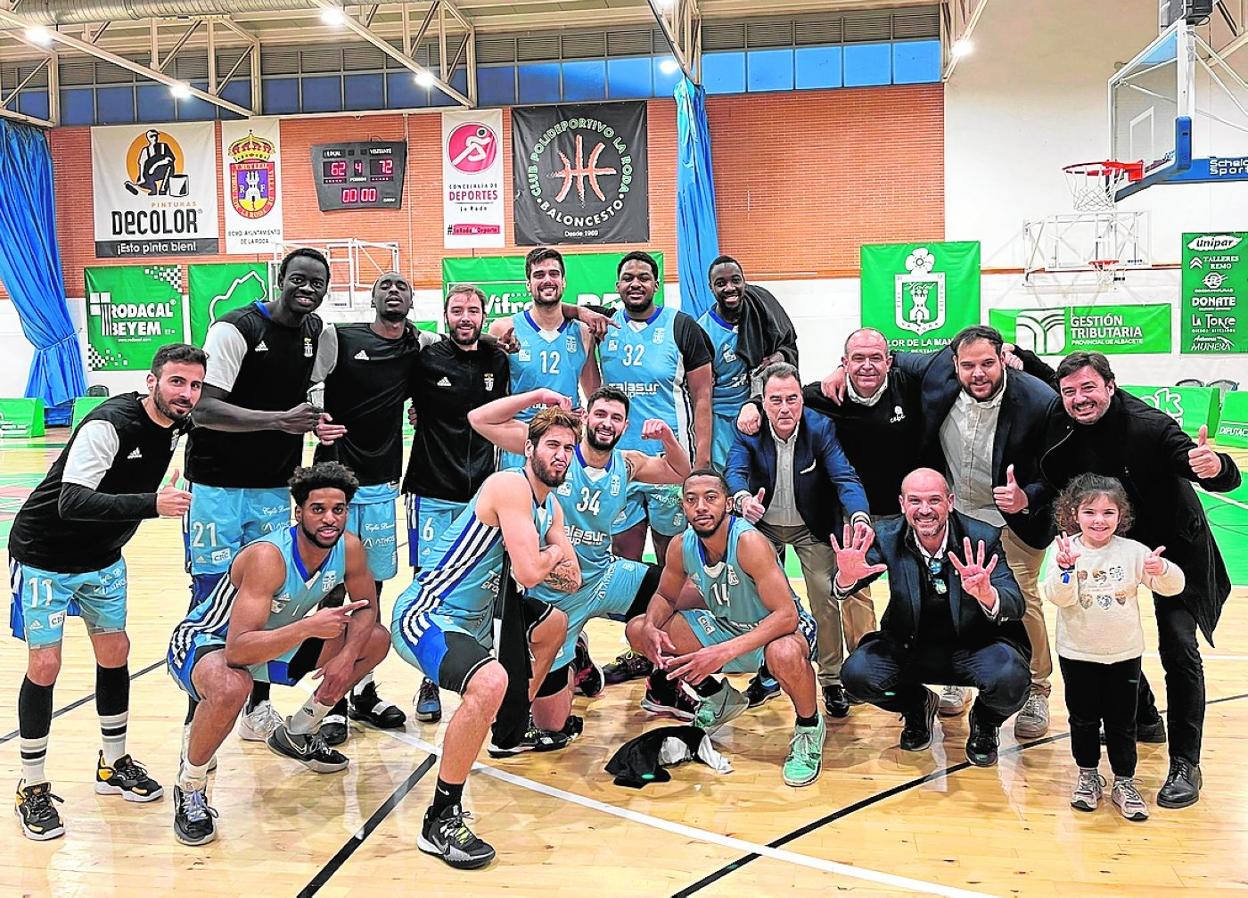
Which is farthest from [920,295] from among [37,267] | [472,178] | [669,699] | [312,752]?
[37,267]

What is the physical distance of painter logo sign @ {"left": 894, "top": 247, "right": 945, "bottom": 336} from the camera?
19.5 m

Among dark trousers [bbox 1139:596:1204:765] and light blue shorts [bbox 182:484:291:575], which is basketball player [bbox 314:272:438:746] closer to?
light blue shorts [bbox 182:484:291:575]

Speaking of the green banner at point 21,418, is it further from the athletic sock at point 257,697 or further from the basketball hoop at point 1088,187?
the basketball hoop at point 1088,187

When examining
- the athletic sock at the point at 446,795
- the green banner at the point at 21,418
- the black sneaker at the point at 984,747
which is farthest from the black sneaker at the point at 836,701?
the green banner at the point at 21,418

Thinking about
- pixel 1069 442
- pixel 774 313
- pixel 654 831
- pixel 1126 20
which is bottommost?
pixel 654 831

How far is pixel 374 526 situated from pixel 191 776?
1599 millimetres

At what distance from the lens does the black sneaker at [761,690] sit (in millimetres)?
5793

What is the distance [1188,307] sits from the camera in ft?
62.6

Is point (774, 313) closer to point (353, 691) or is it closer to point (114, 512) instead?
point (353, 691)

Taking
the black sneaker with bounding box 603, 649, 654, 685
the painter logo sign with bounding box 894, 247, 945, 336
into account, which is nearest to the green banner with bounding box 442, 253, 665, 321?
the painter logo sign with bounding box 894, 247, 945, 336

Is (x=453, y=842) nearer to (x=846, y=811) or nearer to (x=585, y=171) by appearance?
(x=846, y=811)

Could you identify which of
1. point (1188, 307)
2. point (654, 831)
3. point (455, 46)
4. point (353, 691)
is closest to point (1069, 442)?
point (654, 831)

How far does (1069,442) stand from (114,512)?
388 centimetres

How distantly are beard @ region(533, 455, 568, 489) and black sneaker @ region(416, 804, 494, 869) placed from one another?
1.29 metres
